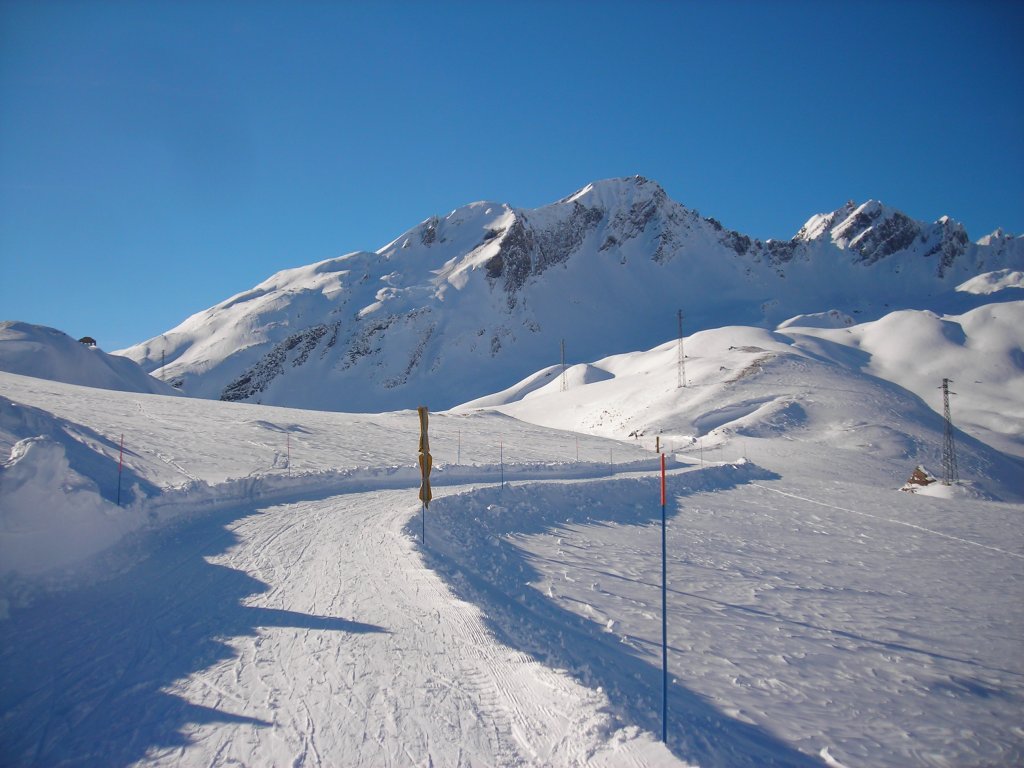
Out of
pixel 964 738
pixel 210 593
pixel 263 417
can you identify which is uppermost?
pixel 263 417

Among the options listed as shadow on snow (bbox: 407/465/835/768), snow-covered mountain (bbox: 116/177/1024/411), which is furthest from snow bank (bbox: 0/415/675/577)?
snow-covered mountain (bbox: 116/177/1024/411)

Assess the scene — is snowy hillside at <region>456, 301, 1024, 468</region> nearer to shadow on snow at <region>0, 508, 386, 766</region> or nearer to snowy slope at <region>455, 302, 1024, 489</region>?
snowy slope at <region>455, 302, 1024, 489</region>

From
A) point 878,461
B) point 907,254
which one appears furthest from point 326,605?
point 907,254

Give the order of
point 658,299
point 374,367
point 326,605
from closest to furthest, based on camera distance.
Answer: point 326,605
point 374,367
point 658,299

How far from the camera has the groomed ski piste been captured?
6.25m

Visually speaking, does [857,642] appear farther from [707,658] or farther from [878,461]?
[878,461]

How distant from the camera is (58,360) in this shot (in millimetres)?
51469

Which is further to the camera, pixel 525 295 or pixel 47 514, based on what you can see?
pixel 525 295

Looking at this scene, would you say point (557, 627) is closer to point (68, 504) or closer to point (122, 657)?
point (122, 657)

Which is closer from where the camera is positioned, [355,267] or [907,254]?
[355,267]

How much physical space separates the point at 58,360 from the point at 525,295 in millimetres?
98511

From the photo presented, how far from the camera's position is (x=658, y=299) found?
493 feet

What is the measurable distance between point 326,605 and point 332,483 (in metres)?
13.0

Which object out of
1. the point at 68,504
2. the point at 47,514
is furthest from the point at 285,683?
the point at 68,504
